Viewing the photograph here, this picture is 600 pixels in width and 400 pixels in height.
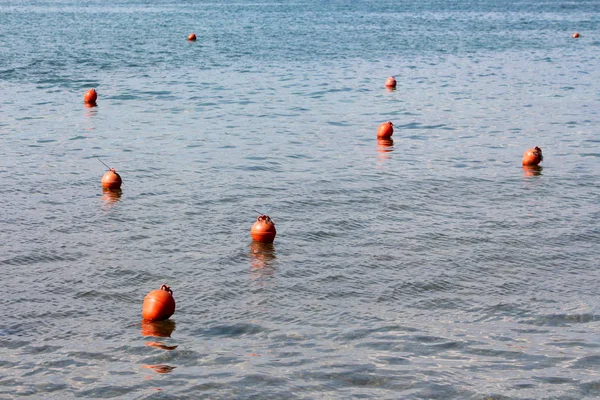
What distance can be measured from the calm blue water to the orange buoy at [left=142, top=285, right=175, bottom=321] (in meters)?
0.14

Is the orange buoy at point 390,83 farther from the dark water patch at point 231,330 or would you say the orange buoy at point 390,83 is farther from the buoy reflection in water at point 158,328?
the buoy reflection in water at point 158,328

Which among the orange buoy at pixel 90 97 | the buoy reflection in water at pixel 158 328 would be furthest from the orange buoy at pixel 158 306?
the orange buoy at pixel 90 97

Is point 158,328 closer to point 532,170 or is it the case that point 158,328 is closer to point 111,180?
point 111,180

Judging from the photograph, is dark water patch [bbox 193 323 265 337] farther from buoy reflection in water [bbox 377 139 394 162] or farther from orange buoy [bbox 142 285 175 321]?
buoy reflection in water [bbox 377 139 394 162]

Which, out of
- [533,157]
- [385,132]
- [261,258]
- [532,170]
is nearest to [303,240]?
[261,258]

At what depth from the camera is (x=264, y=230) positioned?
14.8 m

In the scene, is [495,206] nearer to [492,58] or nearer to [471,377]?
[471,377]

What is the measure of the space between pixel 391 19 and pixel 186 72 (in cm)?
4037

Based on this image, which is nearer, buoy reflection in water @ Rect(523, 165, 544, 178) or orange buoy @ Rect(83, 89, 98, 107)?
buoy reflection in water @ Rect(523, 165, 544, 178)

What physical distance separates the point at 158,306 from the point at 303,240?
166 inches

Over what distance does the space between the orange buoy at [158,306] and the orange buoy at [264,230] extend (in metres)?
3.29

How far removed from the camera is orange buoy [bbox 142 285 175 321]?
37.9ft

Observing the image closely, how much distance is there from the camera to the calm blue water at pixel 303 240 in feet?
34.2

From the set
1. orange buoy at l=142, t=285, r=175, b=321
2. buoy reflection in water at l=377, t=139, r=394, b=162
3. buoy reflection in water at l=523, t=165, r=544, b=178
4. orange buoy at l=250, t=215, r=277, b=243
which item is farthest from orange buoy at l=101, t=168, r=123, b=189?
buoy reflection in water at l=523, t=165, r=544, b=178
